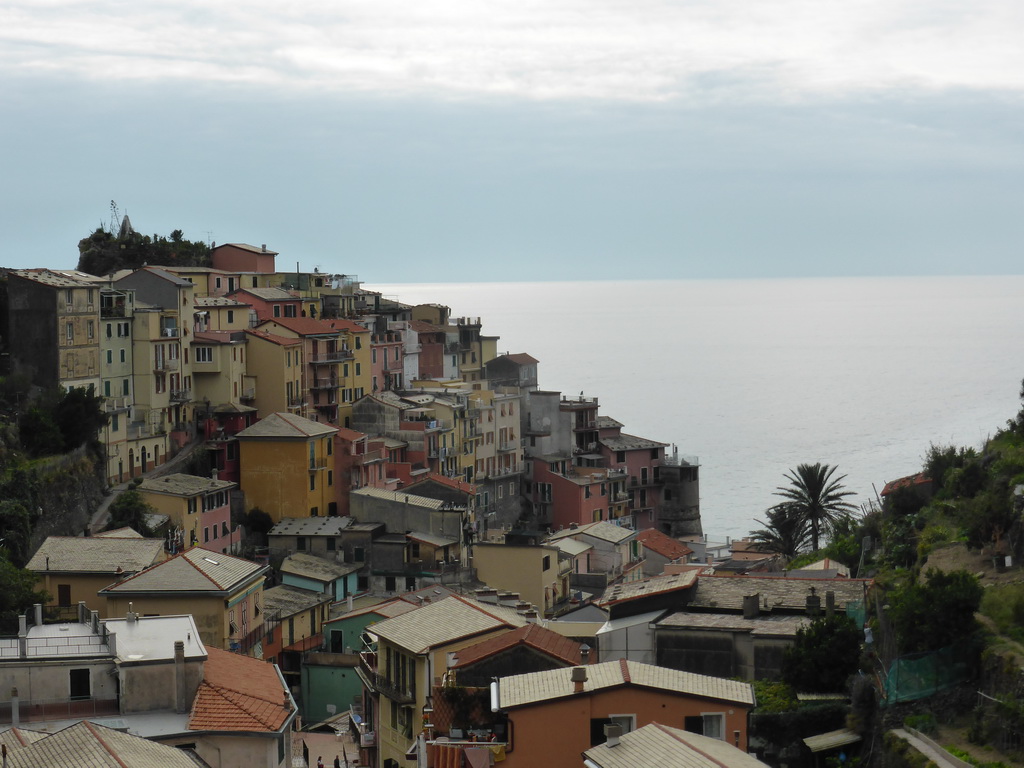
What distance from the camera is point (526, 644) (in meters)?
25.3

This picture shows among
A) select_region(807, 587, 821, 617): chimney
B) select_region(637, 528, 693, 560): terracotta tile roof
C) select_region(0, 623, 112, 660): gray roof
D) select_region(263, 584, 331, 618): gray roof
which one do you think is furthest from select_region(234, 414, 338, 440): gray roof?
select_region(807, 587, 821, 617): chimney

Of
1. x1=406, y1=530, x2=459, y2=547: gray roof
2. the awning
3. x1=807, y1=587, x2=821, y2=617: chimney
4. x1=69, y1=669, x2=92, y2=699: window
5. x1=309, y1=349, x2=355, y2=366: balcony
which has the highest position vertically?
x1=309, y1=349, x2=355, y2=366: balcony

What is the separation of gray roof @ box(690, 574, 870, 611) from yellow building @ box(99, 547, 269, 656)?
13.1 metres

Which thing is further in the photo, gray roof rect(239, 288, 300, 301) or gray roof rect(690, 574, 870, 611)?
gray roof rect(239, 288, 300, 301)

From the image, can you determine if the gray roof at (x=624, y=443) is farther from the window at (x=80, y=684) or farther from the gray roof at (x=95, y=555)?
the window at (x=80, y=684)

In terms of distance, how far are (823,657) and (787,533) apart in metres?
33.4

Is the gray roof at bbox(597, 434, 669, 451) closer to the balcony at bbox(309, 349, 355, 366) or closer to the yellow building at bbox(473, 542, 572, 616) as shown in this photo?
the balcony at bbox(309, 349, 355, 366)

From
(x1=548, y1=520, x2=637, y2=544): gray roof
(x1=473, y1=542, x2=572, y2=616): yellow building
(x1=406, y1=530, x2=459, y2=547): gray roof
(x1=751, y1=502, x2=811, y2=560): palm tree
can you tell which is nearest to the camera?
(x1=473, y1=542, x2=572, y2=616): yellow building

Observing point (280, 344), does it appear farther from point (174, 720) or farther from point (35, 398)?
point (174, 720)

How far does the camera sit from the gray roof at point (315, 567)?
50.3 m

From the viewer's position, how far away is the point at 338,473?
59.8 meters

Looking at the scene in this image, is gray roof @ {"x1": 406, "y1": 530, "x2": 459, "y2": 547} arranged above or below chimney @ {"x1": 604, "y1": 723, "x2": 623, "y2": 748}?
below

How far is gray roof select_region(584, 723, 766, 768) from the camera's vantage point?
61.4 feet

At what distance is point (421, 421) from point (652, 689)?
148 feet
